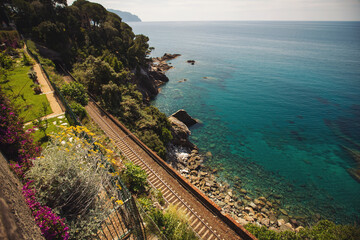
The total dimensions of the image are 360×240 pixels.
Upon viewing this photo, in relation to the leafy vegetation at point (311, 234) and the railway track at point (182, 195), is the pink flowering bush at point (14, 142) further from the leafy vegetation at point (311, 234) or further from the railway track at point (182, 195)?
the leafy vegetation at point (311, 234)

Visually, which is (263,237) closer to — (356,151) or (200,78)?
(356,151)

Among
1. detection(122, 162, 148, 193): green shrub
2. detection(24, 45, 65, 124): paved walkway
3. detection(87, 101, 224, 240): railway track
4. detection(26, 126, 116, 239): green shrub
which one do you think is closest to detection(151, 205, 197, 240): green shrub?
detection(87, 101, 224, 240): railway track

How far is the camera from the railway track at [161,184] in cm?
1166

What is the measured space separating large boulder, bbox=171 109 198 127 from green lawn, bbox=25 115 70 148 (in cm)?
2073

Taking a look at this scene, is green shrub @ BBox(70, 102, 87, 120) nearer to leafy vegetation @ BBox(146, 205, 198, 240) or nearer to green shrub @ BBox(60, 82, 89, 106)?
green shrub @ BBox(60, 82, 89, 106)

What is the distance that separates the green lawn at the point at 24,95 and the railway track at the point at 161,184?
5934mm

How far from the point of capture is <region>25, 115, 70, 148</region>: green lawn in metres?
11.7

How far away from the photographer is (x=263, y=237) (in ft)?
40.0

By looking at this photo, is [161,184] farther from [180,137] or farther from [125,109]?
[125,109]

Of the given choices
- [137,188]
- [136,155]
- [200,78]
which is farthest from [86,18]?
[137,188]

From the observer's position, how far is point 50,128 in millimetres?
13289

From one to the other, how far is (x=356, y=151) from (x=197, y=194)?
106 feet

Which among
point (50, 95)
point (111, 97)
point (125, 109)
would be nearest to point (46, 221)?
point (50, 95)

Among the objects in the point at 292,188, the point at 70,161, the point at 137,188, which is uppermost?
the point at 70,161
